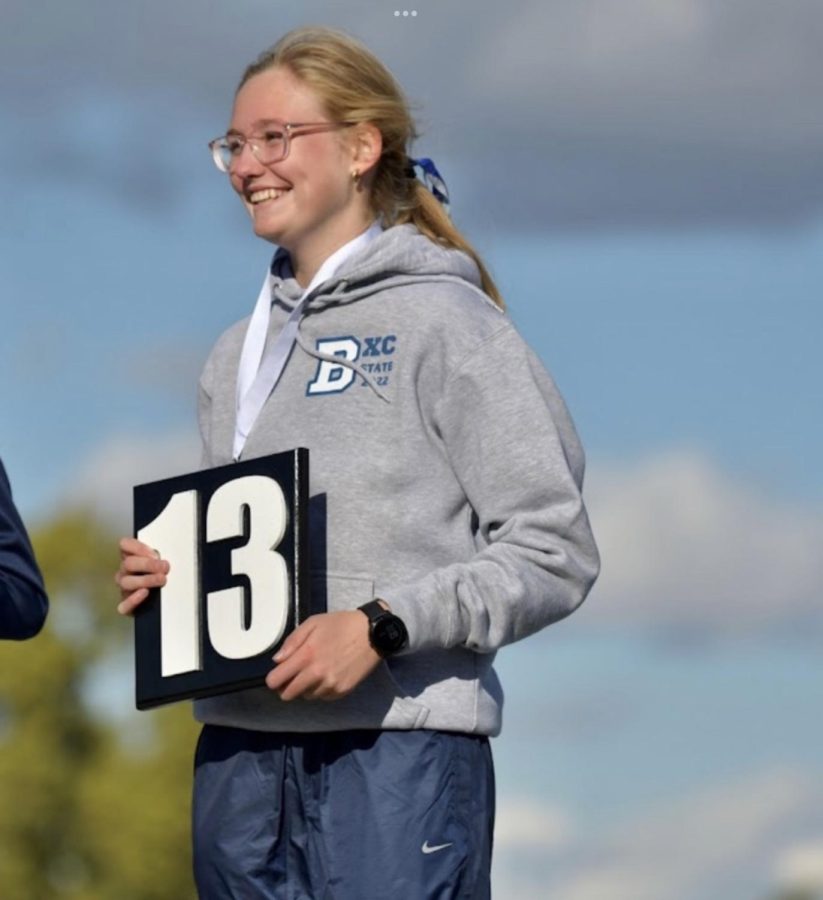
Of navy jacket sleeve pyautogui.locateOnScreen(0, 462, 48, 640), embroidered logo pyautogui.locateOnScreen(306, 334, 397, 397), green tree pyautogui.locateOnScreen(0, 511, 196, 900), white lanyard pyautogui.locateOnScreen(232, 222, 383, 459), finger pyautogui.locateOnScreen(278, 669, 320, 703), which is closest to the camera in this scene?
finger pyautogui.locateOnScreen(278, 669, 320, 703)

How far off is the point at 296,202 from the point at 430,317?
Result: 30cm

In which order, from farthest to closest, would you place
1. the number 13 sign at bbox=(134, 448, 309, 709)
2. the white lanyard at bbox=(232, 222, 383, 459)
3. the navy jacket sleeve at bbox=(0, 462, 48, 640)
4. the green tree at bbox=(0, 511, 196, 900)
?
1. the green tree at bbox=(0, 511, 196, 900)
2. the navy jacket sleeve at bbox=(0, 462, 48, 640)
3. the white lanyard at bbox=(232, 222, 383, 459)
4. the number 13 sign at bbox=(134, 448, 309, 709)

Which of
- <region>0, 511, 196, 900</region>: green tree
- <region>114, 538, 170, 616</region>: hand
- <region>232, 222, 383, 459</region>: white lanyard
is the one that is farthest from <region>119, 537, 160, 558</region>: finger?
<region>0, 511, 196, 900</region>: green tree

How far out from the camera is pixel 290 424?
3.66m

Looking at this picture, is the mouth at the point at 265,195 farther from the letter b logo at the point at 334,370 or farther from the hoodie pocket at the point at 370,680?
the hoodie pocket at the point at 370,680

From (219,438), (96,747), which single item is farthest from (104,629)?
(219,438)

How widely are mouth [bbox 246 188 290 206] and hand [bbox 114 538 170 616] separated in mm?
579

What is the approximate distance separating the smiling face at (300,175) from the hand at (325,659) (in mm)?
705

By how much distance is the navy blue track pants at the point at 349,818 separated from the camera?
3.43 metres

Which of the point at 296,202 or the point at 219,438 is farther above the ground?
the point at 296,202

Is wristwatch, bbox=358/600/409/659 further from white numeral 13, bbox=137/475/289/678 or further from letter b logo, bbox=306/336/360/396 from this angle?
letter b logo, bbox=306/336/360/396

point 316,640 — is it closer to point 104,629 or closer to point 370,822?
point 370,822

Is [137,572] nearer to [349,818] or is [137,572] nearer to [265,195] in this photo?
[349,818]

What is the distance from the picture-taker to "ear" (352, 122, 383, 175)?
3797 millimetres
